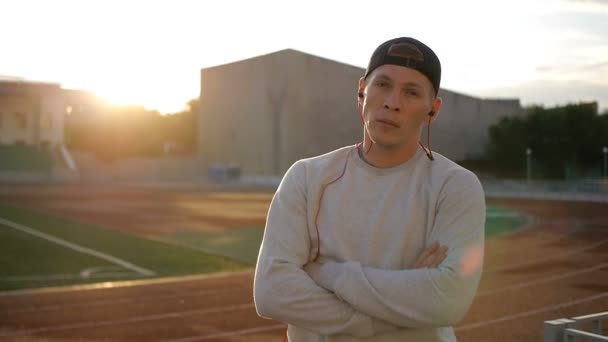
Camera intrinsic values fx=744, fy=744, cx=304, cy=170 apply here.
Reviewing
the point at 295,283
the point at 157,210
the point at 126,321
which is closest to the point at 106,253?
the point at 126,321

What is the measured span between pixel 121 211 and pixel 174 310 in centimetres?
1738

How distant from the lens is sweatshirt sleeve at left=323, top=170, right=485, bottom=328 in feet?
6.89

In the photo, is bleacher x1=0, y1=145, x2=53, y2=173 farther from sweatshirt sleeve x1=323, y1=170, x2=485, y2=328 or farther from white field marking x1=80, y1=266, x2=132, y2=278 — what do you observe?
sweatshirt sleeve x1=323, y1=170, x2=485, y2=328


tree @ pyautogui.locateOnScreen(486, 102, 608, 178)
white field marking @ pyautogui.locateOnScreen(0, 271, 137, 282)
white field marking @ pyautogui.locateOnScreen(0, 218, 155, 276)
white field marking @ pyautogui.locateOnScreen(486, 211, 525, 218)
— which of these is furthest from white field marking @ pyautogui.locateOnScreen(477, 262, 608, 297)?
tree @ pyautogui.locateOnScreen(486, 102, 608, 178)

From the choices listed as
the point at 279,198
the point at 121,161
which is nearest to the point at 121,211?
the point at 279,198

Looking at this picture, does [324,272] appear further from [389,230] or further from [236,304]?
[236,304]

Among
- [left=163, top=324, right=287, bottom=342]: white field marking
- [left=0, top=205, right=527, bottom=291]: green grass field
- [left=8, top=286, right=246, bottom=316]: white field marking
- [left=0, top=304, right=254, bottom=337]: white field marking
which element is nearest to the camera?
[left=163, top=324, right=287, bottom=342]: white field marking

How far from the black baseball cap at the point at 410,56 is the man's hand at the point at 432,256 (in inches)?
19.1

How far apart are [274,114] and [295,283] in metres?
40.6

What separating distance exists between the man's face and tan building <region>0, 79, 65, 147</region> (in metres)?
60.5

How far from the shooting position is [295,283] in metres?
2.18

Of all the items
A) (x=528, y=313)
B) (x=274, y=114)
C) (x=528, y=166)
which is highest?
(x=274, y=114)

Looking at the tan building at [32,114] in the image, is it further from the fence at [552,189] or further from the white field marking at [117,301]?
the white field marking at [117,301]

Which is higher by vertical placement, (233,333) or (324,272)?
(324,272)
